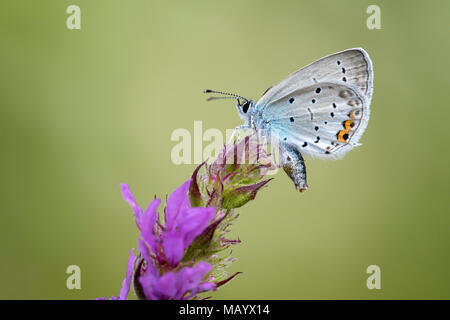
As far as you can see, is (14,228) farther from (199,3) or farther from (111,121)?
(199,3)

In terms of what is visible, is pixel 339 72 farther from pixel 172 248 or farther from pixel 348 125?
pixel 172 248

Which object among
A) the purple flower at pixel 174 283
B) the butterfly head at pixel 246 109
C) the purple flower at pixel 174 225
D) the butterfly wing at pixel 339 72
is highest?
the butterfly wing at pixel 339 72

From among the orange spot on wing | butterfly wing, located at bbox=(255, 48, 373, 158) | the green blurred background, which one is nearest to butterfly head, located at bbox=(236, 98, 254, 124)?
butterfly wing, located at bbox=(255, 48, 373, 158)

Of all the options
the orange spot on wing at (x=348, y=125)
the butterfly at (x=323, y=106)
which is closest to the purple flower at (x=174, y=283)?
the butterfly at (x=323, y=106)

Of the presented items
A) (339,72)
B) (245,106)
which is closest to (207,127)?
(245,106)

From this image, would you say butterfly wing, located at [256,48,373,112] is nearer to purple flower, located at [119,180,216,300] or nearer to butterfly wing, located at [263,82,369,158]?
butterfly wing, located at [263,82,369,158]

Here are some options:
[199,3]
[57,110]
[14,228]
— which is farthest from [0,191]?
[199,3]

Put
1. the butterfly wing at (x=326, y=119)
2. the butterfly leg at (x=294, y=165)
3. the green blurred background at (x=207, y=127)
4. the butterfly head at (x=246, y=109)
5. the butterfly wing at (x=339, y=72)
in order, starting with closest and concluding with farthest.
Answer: the butterfly leg at (x=294, y=165) < the butterfly wing at (x=339, y=72) < the butterfly wing at (x=326, y=119) < the butterfly head at (x=246, y=109) < the green blurred background at (x=207, y=127)

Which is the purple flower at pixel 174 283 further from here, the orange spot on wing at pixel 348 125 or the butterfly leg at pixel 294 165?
the orange spot on wing at pixel 348 125
